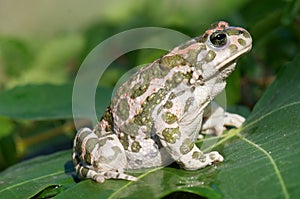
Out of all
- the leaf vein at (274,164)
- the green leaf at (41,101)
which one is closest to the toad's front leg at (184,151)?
the leaf vein at (274,164)

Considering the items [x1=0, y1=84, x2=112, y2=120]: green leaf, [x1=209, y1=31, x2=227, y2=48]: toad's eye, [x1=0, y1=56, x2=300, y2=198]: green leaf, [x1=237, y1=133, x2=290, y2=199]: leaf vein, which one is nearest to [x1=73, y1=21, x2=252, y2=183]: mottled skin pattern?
[x1=209, y1=31, x2=227, y2=48]: toad's eye

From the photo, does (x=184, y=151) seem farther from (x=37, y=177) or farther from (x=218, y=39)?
(x=37, y=177)

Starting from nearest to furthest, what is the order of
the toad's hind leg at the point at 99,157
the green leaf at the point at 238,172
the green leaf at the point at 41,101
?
the green leaf at the point at 238,172
the toad's hind leg at the point at 99,157
the green leaf at the point at 41,101

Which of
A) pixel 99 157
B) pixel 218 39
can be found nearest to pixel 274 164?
pixel 218 39

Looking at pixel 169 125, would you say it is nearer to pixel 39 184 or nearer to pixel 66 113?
pixel 39 184

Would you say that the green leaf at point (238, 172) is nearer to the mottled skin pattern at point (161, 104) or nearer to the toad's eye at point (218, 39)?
the mottled skin pattern at point (161, 104)

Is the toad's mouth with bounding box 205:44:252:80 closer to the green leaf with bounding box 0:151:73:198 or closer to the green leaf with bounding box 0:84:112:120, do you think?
the green leaf with bounding box 0:151:73:198
